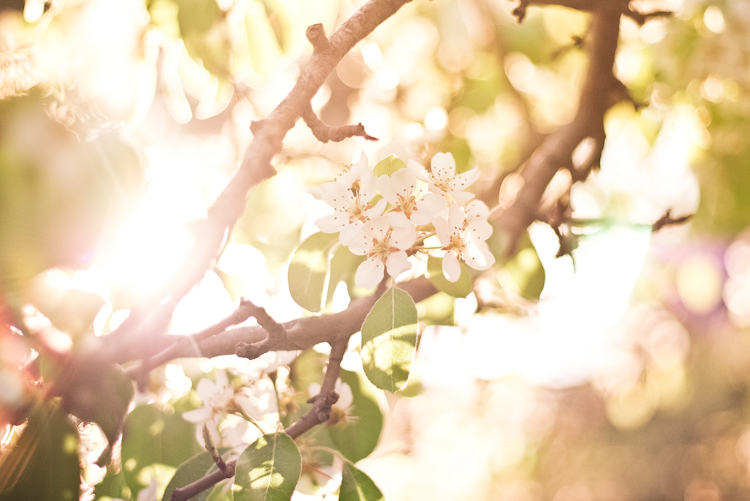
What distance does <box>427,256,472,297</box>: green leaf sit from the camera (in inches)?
18.7

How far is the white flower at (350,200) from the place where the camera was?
1.43 ft

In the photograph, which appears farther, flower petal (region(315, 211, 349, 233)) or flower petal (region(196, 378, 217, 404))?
flower petal (region(196, 378, 217, 404))

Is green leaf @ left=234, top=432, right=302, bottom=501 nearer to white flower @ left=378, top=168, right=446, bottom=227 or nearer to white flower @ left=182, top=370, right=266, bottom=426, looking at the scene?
white flower @ left=182, top=370, right=266, bottom=426

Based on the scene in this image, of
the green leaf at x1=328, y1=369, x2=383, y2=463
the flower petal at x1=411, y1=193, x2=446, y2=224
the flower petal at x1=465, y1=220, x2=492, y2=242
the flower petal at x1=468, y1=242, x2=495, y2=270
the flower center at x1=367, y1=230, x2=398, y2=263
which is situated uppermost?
the flower petal at x1=411, y1=193, x2=446, y2=224

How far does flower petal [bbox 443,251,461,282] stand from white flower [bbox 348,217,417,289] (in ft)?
0.13

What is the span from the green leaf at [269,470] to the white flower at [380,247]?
18cm

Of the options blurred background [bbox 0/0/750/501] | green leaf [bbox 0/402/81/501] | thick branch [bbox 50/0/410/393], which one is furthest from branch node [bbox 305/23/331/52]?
green leaf [bbox 0/402/81/501]

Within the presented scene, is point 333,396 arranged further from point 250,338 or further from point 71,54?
point 71,54

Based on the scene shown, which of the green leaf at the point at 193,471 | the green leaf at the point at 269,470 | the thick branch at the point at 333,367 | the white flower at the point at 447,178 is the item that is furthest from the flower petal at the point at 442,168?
the green leaf at the point at 193,471

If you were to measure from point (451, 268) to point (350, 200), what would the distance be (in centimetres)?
12

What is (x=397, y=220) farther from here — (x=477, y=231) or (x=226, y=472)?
(x=226, y=472)

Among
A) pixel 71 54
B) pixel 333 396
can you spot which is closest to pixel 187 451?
pixel 333 396

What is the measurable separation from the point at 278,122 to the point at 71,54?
37cm

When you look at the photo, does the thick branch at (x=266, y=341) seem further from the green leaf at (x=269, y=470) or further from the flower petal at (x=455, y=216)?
the flower petal at (x=455, y=216)
